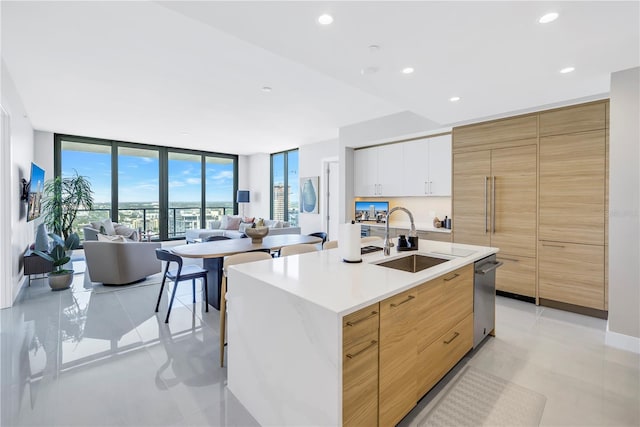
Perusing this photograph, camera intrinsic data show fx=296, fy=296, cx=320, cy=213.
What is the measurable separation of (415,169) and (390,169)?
476mm

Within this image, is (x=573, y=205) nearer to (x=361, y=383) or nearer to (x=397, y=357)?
(x=397, y=357)

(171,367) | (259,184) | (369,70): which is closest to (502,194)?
(369,70)

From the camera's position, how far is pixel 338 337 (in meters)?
1.23

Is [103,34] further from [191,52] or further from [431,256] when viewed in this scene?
[431,256]

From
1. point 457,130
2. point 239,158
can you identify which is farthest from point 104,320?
point 239,158

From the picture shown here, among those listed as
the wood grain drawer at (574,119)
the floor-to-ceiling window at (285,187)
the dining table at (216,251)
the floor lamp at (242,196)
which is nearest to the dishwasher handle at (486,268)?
the wood grain drawer at (574,119)

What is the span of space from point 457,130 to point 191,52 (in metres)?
3.51

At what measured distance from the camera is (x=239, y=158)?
9.52 m

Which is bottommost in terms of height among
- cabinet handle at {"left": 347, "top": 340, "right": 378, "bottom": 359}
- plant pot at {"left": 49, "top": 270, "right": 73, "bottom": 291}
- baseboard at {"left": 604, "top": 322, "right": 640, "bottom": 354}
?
baseboard at {"left": 604, "top": 322, "right": 640, "bottom": 354}

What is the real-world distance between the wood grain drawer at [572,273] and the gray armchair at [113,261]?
554cm

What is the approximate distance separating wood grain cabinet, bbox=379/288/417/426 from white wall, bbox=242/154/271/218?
7.67 meters

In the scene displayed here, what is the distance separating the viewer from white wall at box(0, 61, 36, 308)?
3.45m

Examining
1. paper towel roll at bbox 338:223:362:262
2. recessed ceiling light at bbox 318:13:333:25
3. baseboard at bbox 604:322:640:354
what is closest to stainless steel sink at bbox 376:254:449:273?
paper towel roll at bbox 338:223:362:262

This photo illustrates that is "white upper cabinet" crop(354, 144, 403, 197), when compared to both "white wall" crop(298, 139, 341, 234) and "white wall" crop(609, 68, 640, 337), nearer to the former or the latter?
"white wall" crop(298, 139, 341, 234)
